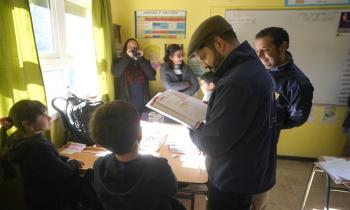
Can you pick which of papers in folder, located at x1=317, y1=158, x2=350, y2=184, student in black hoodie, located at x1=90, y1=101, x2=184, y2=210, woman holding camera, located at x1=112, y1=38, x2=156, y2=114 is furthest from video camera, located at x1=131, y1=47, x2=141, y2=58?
papers in folder, located at x1=317, y1=158, x2=350, y2=184

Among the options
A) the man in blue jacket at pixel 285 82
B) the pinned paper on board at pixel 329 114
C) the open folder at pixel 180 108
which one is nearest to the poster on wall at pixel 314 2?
the pinned paper on board at pixel 329 114

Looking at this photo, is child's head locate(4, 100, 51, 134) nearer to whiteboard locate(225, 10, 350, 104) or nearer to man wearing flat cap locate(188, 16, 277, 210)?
man wearing flat cap locate(188, 16, 277, 210)

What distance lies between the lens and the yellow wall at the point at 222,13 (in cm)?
321

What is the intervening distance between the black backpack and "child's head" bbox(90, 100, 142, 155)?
1.09 m

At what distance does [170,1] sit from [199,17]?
446 millimetres

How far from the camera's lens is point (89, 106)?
6.68 ft

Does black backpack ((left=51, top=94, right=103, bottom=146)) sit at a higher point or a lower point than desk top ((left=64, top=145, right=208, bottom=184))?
higher

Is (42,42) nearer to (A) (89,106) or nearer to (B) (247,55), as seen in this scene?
(A) (89,106)

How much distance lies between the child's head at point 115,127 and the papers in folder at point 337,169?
1.54m

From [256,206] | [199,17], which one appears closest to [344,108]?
[199,17]

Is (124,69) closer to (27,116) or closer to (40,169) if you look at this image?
(27,116)

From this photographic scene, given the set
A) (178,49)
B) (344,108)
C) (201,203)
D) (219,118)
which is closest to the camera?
(219,118)

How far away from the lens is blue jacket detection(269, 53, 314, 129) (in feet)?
4.91

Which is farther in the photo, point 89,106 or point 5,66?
point 89,106
